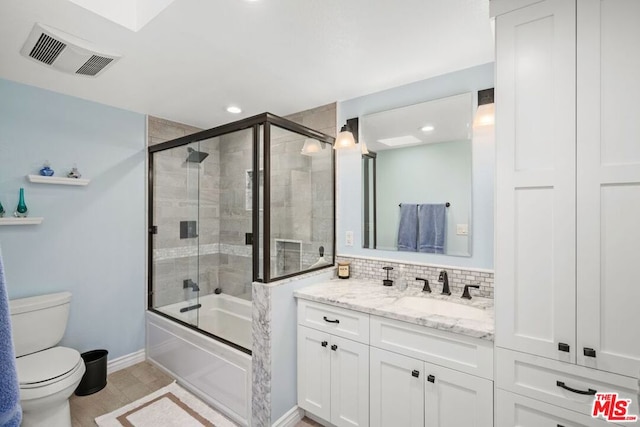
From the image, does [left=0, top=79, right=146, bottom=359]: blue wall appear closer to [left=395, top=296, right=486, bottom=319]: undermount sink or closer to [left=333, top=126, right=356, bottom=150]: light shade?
[left=333, top=126, right=356, bottom=150]: light shade

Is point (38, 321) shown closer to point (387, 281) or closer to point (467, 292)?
point (387, 281)

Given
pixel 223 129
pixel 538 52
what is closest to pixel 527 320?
pixel 538 52

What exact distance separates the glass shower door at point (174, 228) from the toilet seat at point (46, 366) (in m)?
0.84

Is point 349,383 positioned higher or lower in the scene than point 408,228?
lower

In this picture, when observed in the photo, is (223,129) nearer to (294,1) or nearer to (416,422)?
(294,1)

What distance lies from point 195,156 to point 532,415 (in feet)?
9.56

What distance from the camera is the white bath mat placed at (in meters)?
2.00

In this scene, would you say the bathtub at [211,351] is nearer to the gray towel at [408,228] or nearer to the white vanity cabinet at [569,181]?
the gray towel at [408,228]

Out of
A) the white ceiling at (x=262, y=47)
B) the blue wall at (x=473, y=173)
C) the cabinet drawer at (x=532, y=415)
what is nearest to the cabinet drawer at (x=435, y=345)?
the cabinet drawer at (x=532, y=415)

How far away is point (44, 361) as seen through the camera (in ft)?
6.36

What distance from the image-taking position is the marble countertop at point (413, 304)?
1421 millimetres

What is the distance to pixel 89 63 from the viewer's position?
1854mm

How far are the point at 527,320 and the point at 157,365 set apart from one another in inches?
117

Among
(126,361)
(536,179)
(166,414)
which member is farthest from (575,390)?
(126,361)
